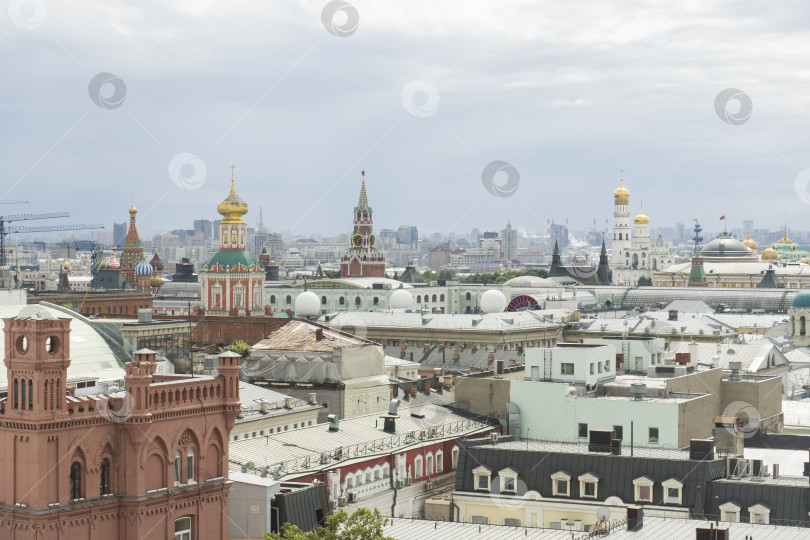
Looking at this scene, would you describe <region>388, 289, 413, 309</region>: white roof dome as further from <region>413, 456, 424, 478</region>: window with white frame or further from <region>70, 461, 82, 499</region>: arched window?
<region>70, 461, 82, 499</region>: arched window

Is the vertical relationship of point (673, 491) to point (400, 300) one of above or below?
below

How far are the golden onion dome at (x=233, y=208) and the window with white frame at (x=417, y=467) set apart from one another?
238 feet

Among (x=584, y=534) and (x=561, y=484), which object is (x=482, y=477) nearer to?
(x=561, y=484)

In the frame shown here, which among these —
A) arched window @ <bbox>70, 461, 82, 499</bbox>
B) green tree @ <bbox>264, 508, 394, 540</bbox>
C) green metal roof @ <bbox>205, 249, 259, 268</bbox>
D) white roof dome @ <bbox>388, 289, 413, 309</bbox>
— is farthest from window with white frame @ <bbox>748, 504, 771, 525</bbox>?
green metal roof @ <bbox>205, 249, 259, 268</bbox>

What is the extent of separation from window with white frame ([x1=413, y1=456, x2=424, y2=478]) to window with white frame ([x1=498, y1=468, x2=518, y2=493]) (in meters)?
3.72

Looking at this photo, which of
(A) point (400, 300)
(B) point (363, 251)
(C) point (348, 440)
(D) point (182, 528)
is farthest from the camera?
(B) point (363, 251)

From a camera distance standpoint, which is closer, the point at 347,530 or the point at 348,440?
the point at 347,530

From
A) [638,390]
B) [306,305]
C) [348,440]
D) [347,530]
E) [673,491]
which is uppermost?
[306,305]

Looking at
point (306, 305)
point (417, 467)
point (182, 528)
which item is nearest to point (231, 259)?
point (306, 305)

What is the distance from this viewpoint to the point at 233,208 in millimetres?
116125

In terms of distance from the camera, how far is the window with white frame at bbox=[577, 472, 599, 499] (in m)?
40.5

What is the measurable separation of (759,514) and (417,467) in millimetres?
11329

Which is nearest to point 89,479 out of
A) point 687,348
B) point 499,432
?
point 499,432

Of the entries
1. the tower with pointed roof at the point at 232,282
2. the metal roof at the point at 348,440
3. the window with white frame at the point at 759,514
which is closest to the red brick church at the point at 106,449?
the metal roof at the point at 348,440
